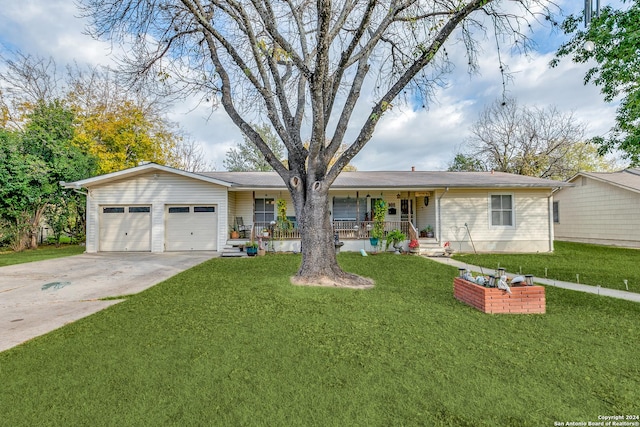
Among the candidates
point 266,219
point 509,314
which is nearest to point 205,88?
point 266,219

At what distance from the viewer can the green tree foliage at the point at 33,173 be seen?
12297 millimetres

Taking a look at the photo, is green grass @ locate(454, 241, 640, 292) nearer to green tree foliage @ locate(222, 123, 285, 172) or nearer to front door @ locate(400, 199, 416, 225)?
front door @ locate(400, 199, 416, 225)

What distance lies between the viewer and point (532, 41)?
6.20 m

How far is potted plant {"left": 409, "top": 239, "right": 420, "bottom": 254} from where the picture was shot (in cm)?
1165

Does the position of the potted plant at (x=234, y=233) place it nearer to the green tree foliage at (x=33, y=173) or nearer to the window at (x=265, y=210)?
the window at (x=265, y=210)

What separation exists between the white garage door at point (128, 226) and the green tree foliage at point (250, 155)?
1749cm

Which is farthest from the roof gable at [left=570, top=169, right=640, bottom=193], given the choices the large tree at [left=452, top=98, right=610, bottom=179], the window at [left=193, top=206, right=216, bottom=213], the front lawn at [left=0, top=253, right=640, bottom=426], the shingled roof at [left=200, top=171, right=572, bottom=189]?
the window at [left=193, top=206, right=216, bottom=213]

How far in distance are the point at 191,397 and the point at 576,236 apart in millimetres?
19939

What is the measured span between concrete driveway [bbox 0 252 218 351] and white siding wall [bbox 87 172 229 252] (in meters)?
2.45

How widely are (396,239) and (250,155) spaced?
22221mm

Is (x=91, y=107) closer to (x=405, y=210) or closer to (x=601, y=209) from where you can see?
(x=405, y=210)

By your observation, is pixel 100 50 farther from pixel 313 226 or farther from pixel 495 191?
pixel 495 191

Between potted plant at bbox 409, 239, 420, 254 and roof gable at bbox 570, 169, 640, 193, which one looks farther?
roof gable at bbox 570, 169, 640, 193

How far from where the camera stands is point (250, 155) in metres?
30.2
